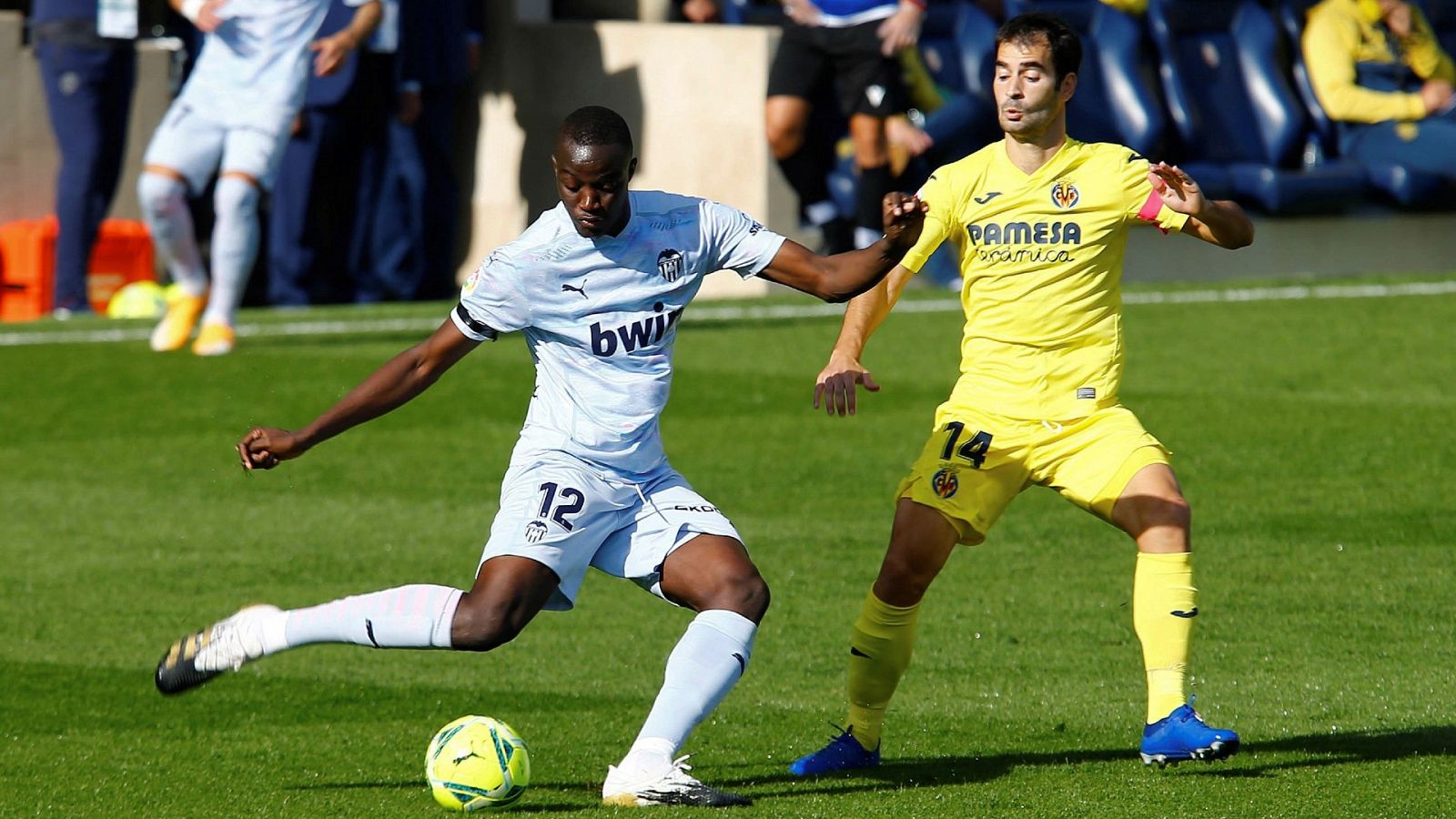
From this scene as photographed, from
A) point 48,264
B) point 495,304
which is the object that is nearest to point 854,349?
point 495,304

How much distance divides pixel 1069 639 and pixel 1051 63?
2.25 metres

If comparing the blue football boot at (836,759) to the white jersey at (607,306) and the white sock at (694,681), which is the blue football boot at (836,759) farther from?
the white jersey at (607,306)

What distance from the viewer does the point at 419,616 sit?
17.7 feet

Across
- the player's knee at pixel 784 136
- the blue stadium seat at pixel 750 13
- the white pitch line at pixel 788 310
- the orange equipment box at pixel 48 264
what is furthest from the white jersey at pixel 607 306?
the blue stadium seat at pixel 750 13

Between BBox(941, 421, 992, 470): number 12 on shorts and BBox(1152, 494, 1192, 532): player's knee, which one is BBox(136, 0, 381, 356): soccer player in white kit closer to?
Result: BBox(941, 421, 992, 470): number 12 on shorts

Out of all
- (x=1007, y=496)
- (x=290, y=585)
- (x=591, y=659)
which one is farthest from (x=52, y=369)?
(x=1007, y=496)

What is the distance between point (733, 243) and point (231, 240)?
7.58 metres

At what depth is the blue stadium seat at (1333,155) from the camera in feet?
57.8

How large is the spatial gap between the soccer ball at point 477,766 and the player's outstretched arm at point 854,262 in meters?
1.26

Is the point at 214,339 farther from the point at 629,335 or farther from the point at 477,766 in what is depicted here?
the point at 477,766

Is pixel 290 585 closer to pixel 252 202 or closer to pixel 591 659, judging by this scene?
pixel 591 659

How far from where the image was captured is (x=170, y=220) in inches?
495

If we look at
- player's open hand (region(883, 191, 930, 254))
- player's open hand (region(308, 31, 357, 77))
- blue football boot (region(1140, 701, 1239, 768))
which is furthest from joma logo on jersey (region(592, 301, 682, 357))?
player's open hand (region(308, 31, 357, 77))

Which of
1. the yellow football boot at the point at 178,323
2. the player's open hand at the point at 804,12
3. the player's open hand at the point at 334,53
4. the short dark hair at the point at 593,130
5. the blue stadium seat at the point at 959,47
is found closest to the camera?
the short dark hair at the point at 593,130
